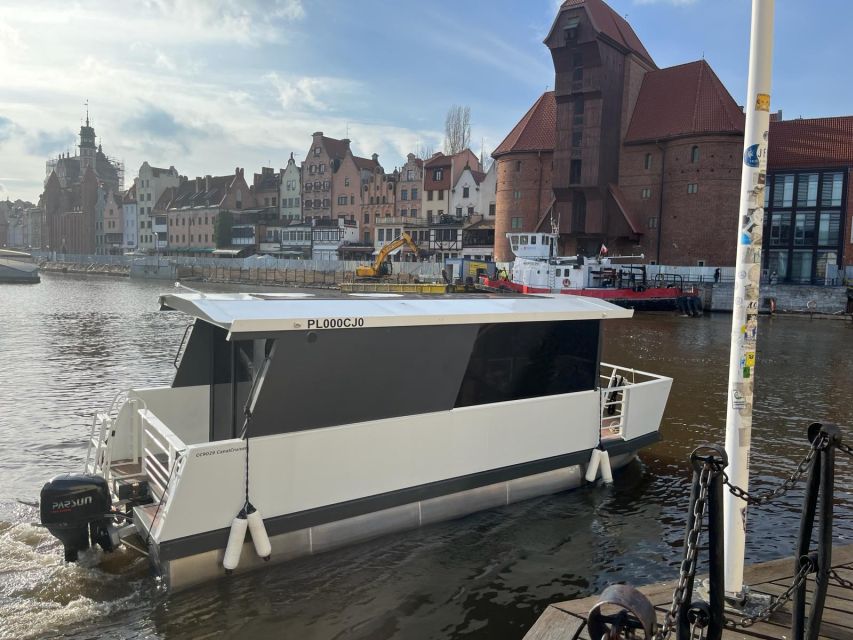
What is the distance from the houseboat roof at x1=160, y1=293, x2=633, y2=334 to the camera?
703 cm

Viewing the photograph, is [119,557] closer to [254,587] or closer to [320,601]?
[254,587]

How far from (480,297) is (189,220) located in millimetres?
108421

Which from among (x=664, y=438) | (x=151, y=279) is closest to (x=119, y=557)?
(x=664, y=438)

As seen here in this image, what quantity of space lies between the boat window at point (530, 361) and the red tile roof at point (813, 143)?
55588 mm

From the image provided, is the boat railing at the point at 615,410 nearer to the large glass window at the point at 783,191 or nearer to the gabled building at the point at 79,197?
the large glass window at the point at 783,191

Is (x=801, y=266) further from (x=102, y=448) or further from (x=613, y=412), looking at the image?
(x=102, y=448)

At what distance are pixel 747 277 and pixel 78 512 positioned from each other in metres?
7.05

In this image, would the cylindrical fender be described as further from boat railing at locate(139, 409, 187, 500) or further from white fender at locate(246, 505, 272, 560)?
boat railing at locate(139, 409, 187, 500)

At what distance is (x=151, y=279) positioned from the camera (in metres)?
88.6

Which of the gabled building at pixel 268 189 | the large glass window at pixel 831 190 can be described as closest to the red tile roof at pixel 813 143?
the large glass window at pixel 831 190

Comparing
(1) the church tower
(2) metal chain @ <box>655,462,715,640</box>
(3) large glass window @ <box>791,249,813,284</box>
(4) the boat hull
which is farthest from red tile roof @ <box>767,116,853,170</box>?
(1) the church tower

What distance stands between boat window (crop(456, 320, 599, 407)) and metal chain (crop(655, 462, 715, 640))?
16.2 ft

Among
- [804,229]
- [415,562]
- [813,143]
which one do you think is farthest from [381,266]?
[415,562]

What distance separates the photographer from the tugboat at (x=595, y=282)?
48.1 meters
